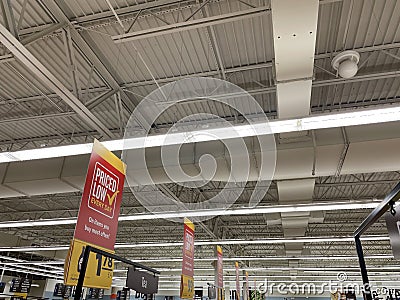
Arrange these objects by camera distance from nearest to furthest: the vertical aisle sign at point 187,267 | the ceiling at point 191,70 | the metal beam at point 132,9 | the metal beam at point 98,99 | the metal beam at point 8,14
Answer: the metal beam at point 8,14, the ceiling at point 191,70, the metal beam at point 132,9, the metal beam at point 98,99, the vertical aisle sign at point 187,267

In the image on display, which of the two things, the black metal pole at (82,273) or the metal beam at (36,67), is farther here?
the metal beam at (36,67)

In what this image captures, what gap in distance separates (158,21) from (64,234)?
15.0m

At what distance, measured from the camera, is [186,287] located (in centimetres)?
675

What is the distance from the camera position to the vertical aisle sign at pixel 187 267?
21.9 feet

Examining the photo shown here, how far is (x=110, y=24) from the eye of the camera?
16.7ft

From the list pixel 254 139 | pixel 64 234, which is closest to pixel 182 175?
pixel 254 139

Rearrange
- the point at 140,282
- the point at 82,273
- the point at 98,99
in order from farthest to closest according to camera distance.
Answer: the point at 98,99 → the point at 140,282 → the point at 82,273

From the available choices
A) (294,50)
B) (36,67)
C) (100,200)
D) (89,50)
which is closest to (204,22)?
(294,50)

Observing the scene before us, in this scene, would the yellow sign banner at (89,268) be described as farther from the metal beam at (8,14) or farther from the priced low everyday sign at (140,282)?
the metal beam at (8,14)

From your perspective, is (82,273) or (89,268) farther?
(89,268)

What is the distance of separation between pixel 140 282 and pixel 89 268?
0.88 metres

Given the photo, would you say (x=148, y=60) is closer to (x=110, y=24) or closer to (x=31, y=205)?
(x=110, y=24)

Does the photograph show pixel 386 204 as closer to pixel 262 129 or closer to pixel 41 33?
pixel 262 129

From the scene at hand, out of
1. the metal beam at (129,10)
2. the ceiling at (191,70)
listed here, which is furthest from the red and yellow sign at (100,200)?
the metal beam at (129,10)
